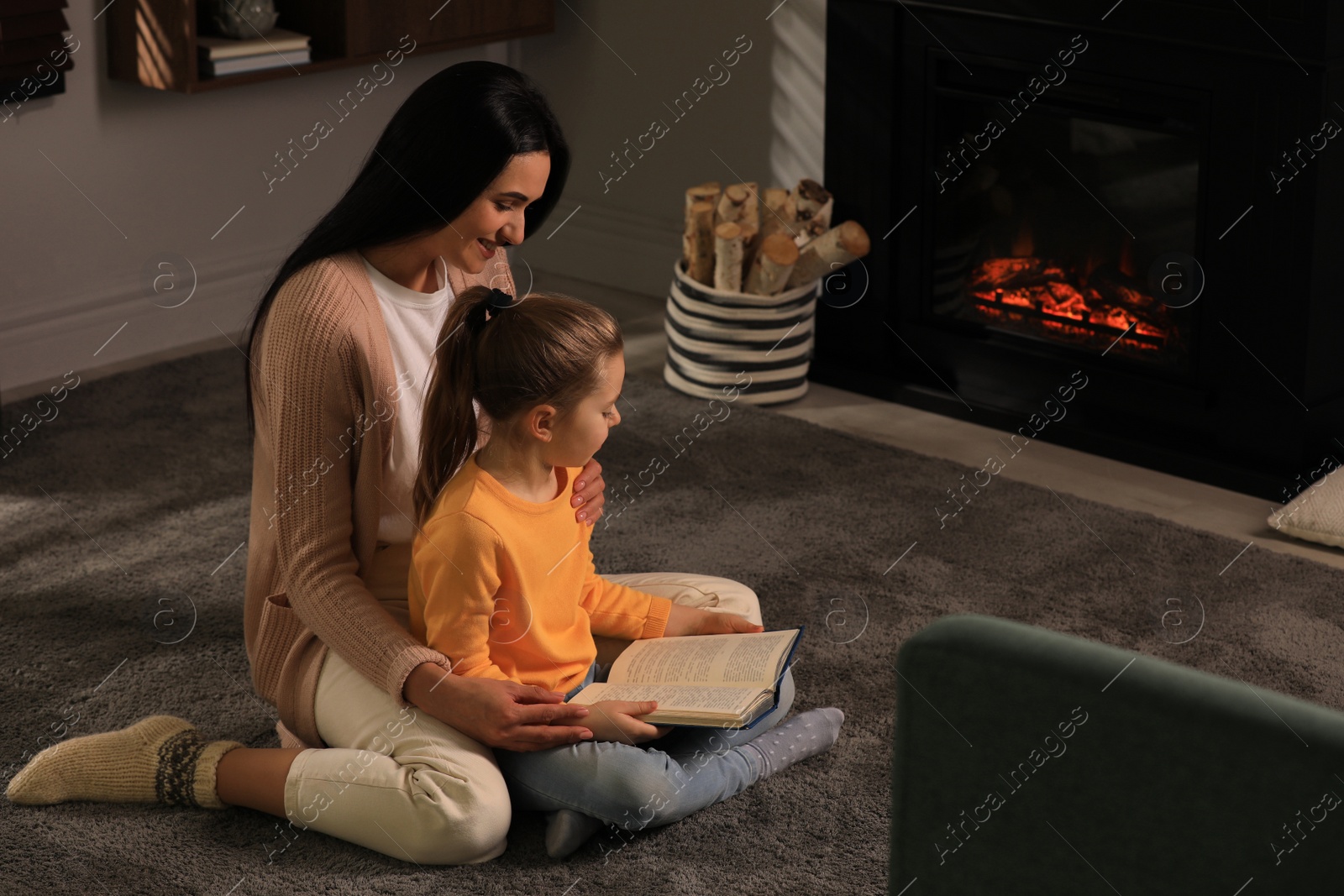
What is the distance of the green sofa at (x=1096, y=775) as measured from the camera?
2.89 feet

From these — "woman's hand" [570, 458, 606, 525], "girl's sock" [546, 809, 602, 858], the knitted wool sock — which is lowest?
the knitted wool sock

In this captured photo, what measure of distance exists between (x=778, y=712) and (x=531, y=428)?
0.52 meters

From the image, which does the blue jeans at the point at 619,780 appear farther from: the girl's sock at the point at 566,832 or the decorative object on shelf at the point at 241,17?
the decorative object on shelf at the point at 241,17

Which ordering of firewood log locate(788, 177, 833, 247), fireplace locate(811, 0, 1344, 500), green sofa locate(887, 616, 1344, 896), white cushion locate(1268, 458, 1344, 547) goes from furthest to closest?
firewood log locate(788, 177, 833, 247), fireplace locate(811, 0, 1344, 500), white cushion locate(1268, 458, 1344, 547), green sofa locate(887, 616, 1344, 896)

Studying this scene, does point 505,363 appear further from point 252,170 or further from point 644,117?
point 644,117

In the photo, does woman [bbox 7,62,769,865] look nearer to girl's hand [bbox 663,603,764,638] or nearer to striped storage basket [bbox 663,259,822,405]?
girl's hand [bbox 663,603,764,638]

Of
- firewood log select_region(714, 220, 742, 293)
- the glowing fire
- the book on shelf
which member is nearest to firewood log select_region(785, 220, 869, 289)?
firewood log select_region(714, 220, 742, 293)

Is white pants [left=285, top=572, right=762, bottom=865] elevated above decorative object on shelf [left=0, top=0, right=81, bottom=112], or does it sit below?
below

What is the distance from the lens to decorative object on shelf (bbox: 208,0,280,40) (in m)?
3.23

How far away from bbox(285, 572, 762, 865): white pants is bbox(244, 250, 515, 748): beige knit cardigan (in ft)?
0.17

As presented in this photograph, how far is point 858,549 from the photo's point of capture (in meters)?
2.46

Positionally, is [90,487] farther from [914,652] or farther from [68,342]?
[914,652]

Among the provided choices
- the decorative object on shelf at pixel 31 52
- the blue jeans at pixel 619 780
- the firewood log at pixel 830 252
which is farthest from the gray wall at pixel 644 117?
the blue jeans at pixel 619 780

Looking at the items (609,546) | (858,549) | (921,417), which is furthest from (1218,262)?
(609,546)
